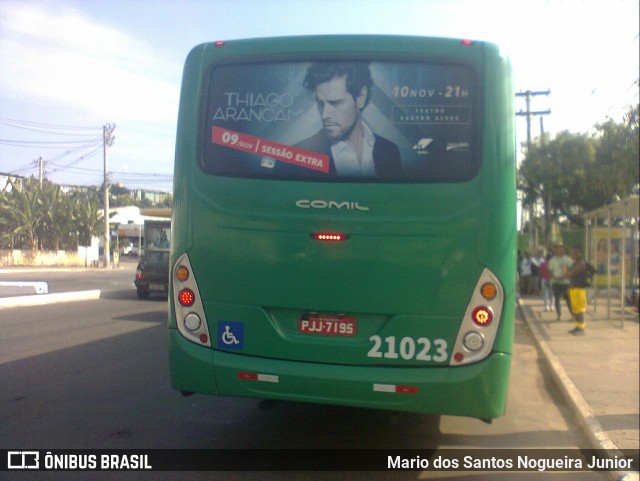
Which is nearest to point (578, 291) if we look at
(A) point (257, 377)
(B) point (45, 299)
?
(A) point (257, 377)

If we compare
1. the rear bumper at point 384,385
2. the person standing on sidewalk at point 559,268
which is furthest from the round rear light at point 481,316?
the person standing on sidewalk at point 559,268

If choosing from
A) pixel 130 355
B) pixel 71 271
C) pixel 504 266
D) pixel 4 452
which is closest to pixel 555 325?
pixel 130 355

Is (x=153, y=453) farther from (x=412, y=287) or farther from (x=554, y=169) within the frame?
(x=554, y=169)

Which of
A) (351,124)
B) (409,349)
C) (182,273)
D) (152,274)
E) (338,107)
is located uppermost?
(338,107)

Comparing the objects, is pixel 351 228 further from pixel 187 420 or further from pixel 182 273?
pixel 187 420

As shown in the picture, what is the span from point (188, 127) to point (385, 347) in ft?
7.54

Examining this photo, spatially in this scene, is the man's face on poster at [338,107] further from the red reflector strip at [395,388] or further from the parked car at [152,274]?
the parked car at [152,274]

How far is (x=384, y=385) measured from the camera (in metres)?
4.74

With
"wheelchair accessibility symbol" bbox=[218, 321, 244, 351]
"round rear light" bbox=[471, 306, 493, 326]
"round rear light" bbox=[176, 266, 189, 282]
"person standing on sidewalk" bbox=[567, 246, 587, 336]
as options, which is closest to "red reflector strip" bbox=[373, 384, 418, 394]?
"round rear light" bbox=[471, 306, 493, 326]

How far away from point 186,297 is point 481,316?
2237mm

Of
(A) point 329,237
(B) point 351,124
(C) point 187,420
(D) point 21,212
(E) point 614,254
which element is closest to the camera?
(A) point 329,237

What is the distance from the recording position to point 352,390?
4.77 meters

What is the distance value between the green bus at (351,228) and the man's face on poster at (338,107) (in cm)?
1

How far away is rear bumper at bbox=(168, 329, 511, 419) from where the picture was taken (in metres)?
4.73
